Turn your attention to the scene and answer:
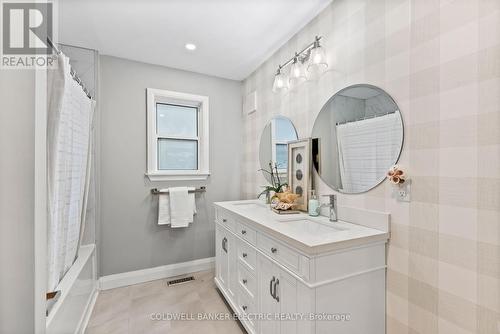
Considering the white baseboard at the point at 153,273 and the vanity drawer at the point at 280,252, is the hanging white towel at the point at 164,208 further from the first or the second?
the vanity drawer at the point at 280,252

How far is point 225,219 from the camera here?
2.08 metres

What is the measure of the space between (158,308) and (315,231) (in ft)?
5.30

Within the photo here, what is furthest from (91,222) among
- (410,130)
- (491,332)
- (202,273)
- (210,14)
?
(491,332)

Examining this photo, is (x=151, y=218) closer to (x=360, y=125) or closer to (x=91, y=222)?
(x=91, y=222)

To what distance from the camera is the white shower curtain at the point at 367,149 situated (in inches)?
50.6

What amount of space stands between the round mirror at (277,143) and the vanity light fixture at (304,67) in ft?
1.07

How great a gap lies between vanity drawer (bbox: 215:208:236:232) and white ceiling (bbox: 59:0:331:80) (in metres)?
1.62

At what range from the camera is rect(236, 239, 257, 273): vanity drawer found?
5.18 feet

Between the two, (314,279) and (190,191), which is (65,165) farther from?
(314,279)

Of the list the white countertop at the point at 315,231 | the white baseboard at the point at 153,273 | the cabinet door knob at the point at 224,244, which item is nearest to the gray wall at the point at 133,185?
the white baseboard at the point at 153,273

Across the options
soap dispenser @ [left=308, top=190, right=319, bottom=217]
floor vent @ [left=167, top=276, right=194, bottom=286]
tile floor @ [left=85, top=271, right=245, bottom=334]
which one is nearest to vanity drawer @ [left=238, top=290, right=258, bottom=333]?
tile floor @ [left=85, top=271, right=245, bottom=334]

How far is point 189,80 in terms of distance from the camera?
2.76 meters

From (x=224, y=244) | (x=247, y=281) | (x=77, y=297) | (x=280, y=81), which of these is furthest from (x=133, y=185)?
(x=280, y=81)

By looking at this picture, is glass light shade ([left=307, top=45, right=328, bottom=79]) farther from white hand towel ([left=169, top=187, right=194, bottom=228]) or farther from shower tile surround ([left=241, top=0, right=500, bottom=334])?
white hand towel ([left=169, top=187, right=194, bottom=228])
